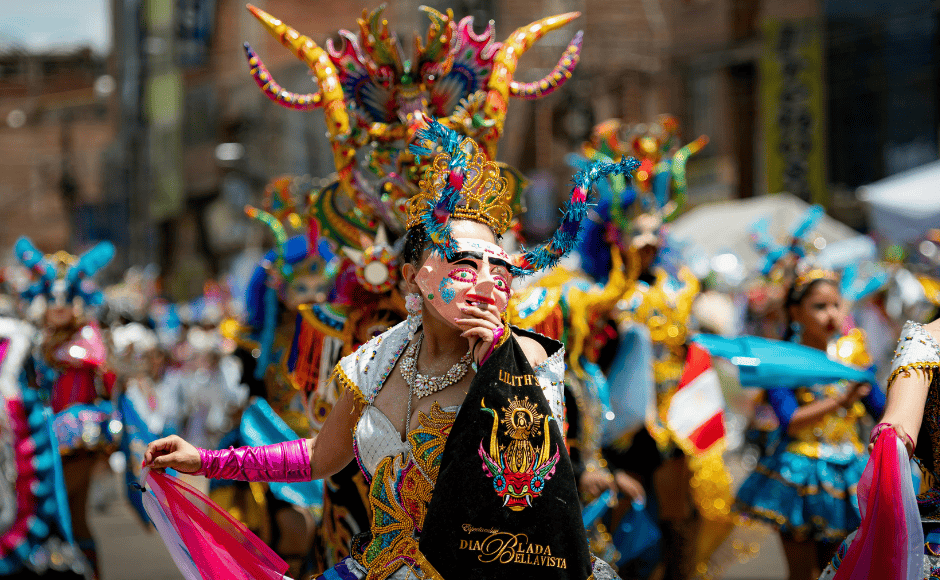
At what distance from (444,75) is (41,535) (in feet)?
11.1

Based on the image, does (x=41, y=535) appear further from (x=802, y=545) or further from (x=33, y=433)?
(x=802, y=545)

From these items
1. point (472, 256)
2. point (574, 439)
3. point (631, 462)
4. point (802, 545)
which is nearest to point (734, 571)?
point (631, 462)

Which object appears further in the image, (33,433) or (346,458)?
(33,433)

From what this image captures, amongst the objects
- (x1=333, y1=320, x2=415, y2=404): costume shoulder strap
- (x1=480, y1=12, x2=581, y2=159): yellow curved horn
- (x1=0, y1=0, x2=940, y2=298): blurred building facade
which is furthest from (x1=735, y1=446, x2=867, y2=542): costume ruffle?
(x1=0, y1=0, x2=940, y2=298): blurred building facade

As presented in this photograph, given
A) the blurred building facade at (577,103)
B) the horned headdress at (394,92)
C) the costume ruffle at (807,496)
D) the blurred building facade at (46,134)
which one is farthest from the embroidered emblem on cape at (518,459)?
the blurred building facade at (46,134)

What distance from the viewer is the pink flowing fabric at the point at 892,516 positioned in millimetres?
2818

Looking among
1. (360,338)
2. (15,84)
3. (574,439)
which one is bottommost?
(15,84)

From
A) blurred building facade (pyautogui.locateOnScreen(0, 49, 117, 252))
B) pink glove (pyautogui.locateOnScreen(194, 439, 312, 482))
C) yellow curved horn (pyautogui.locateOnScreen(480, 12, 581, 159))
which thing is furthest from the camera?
blurred building facade (pyautogui.locateOnScreen(0, 49, 117, 252))

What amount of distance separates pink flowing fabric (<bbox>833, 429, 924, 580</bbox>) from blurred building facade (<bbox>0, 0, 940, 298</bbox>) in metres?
15.3

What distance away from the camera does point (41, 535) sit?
17.9 feet

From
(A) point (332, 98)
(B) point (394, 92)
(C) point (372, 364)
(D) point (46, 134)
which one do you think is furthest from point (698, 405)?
(D) point (46, 134)

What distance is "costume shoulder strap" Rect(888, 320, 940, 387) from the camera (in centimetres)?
295

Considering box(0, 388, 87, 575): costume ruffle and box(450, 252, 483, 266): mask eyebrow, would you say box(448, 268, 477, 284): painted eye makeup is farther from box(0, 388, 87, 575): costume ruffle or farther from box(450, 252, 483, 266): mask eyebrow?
box(0, 388, 87, 575): costume ruffle

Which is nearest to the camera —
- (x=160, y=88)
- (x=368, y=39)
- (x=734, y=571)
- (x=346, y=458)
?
(x=346, y=458)
